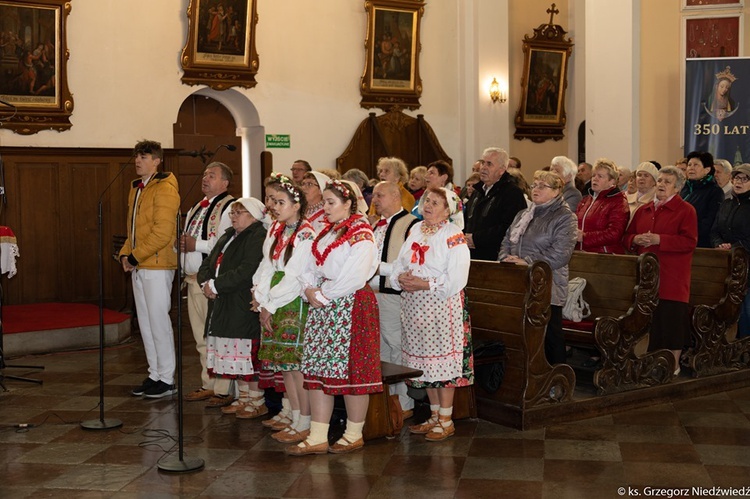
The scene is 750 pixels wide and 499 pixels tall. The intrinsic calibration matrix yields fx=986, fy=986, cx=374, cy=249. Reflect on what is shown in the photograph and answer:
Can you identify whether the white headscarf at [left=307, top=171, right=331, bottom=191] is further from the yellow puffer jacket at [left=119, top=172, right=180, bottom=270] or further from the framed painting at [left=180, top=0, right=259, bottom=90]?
the framed painting at [left=180, top=0, right=259, bottom=90]

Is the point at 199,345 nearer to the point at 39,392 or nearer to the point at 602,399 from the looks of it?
the point at 39,392

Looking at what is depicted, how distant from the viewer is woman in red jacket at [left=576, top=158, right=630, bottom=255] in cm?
736

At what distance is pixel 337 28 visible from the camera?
43.7 feet

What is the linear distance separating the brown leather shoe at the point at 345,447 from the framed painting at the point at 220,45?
297 inches

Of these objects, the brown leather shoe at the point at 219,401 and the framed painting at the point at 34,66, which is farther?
the framed painting at the point at 34,66

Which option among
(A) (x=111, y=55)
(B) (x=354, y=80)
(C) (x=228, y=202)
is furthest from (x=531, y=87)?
(C) (x=228, y=202)

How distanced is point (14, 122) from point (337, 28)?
448cm

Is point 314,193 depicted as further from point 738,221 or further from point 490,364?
point 738,221

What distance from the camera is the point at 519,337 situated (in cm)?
614

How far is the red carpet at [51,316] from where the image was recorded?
929 centimetres

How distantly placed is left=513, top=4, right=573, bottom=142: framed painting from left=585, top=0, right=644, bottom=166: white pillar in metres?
4.51

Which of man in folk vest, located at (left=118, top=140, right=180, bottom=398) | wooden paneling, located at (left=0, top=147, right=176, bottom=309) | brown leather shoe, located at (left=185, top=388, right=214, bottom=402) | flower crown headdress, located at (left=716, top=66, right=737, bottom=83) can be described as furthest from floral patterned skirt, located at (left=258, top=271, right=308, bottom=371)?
flower crown headdress, located at (left=716, top=66, right=737, bottom=83)

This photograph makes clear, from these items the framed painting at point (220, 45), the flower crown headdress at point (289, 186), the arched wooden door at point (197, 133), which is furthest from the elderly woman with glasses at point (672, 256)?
the arched wooden door at point (197, 133)

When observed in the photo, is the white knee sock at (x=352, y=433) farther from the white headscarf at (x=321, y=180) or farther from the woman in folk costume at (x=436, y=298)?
the white headscarf at (x=321, y=180)
